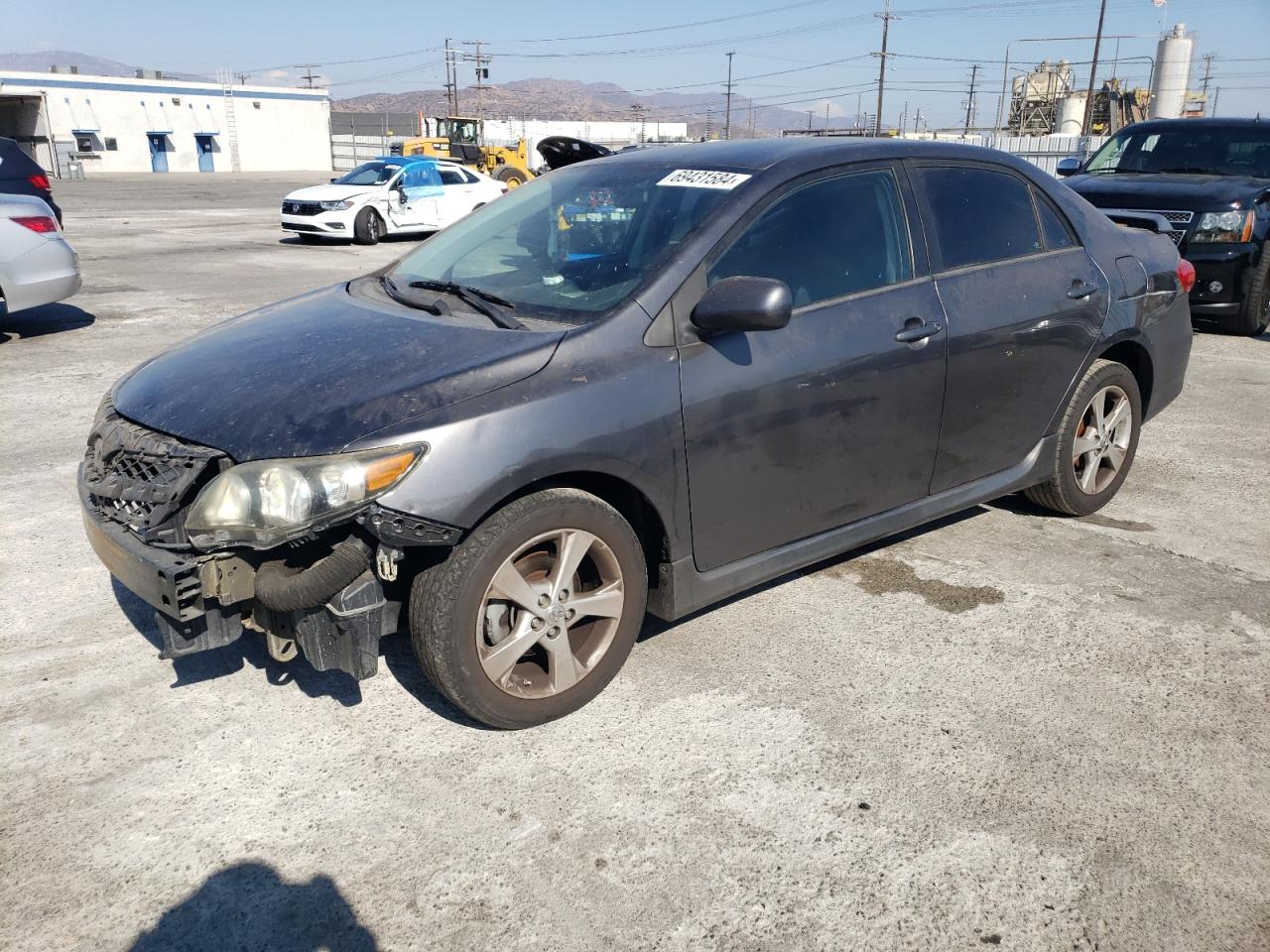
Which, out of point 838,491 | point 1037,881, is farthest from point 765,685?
Result: point 1037,881

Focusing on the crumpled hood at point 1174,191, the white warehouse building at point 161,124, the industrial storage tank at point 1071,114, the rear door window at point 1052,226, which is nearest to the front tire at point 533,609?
the rear door window at point 1052,226

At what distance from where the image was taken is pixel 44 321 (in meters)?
10.0

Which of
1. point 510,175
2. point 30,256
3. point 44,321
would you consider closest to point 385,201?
point 44,321

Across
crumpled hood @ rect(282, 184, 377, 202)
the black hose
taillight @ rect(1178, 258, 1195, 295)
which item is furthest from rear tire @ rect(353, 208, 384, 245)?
the black hose

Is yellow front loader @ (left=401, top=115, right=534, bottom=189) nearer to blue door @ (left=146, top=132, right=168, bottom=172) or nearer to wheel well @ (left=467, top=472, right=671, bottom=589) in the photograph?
wheel well @ (left=467, top=472, right=671, bottom=589)

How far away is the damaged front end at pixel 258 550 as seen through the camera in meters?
2.66

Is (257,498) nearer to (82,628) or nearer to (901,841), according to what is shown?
(82,628)

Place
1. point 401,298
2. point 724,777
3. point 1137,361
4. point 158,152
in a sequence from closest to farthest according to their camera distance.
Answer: point 724,777, point 401,298, point 1137,361, point 158,152

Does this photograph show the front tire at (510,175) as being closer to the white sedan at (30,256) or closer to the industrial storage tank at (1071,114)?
the white sedan at (30,256)

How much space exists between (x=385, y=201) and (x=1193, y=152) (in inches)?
529

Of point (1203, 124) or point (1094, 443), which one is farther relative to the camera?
→ point (1203, 124)

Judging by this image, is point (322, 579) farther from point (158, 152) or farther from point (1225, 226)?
point (158, 152)

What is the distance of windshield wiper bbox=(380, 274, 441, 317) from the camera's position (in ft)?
11.4

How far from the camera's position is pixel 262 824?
267 centimetres
